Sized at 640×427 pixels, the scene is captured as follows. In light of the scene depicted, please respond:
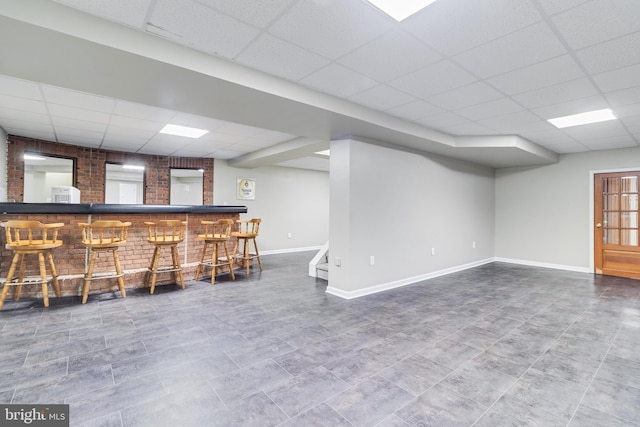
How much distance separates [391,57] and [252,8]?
1.17 m

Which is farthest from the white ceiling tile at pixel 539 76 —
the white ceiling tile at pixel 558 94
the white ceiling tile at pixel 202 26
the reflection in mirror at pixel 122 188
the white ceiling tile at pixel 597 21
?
the reflection in mirror at pixel 122 188

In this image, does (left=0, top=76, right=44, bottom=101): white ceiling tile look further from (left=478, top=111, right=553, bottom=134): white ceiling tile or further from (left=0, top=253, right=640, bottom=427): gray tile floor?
(left=478, top=111, right=553, bottom=134): white ceiling tile

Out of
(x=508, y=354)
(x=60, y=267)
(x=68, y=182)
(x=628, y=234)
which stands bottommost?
(x=508, y=354)

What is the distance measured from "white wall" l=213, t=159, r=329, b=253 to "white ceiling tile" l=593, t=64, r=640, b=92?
681 cm

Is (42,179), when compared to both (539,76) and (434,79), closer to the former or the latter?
(434,79)

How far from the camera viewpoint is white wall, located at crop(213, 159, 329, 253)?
298 inches

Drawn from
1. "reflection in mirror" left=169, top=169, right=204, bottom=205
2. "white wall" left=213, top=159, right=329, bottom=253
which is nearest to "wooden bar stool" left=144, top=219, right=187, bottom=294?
"white wall" left=213, top=159, right=329, bottom=253

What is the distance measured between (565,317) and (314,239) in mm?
6593

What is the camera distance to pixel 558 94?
3117 millimetres

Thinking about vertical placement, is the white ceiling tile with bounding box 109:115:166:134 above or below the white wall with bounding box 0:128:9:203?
above

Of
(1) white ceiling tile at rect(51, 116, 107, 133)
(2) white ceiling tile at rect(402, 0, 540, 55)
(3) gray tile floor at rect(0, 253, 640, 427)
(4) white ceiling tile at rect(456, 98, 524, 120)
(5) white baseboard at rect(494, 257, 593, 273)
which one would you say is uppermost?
(1) white ceiling tile at rect(51, 116, 107, 133)

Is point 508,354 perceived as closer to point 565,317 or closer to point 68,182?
point 565,317

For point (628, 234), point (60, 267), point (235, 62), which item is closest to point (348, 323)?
point (235, 62)

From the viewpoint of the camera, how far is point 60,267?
153 inches
